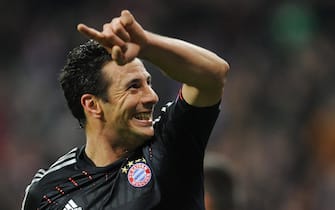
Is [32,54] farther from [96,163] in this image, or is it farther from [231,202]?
[96,163]

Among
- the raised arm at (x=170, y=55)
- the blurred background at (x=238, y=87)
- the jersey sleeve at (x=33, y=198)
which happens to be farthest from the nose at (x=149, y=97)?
the blurred background at (x=238, y=87)

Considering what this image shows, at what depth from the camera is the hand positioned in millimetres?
3539

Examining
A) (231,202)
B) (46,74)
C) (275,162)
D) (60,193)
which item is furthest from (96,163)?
(46,74)

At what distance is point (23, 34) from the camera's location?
12.2 m

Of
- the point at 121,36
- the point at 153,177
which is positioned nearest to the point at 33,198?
the point at 153,177

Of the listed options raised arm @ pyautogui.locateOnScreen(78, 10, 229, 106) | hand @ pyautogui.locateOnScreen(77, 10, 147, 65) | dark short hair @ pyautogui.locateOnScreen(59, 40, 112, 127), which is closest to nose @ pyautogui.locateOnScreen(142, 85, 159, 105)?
dark short hair @ pyautogui.locateOnScreen(59, 40, 112, 127)

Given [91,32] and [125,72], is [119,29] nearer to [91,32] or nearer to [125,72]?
[91,32]

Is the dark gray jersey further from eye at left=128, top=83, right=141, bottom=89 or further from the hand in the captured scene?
the hand

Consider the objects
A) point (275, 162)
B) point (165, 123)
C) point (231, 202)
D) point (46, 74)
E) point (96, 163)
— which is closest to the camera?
point (165, 123)

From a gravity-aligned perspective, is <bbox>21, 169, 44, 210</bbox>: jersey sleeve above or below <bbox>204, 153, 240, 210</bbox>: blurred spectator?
above

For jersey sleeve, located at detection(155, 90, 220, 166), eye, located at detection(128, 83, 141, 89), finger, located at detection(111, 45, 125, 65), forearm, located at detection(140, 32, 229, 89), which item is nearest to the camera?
finger, located at detection(111, 45, 125, 65)

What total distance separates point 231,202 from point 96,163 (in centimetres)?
151

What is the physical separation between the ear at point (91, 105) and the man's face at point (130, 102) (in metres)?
0.06

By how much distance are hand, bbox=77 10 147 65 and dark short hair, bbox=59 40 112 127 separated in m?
0.98
